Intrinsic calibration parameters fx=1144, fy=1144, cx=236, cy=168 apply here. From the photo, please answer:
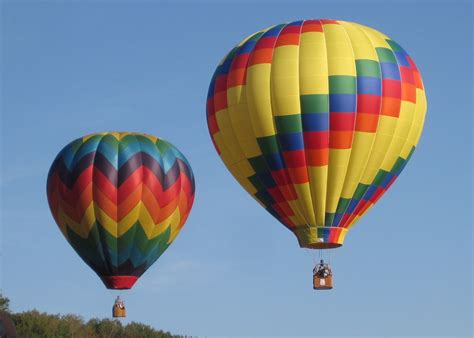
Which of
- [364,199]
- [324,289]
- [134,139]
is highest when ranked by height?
[134,139]

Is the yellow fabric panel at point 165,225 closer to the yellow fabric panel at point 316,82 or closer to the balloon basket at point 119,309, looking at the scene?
the balloon basket at point 119,309

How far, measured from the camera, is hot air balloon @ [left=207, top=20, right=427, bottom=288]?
31.6 meters

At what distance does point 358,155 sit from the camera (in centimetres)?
3186

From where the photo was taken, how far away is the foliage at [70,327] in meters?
65.7

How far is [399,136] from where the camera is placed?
32.4 meters

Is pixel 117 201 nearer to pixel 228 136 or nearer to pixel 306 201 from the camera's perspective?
pixel 228 136

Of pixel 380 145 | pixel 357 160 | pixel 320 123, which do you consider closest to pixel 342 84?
pixel 320 123

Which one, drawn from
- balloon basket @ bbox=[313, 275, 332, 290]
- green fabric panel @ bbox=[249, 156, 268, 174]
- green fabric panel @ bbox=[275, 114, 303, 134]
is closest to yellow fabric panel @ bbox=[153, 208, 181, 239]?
green fabric panel @ bbox=[249, 156, 268, 174]

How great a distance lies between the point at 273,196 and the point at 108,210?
6588 millimetres

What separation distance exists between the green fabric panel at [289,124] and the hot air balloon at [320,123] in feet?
0.09

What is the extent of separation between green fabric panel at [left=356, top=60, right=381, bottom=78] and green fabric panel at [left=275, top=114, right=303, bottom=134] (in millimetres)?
2157

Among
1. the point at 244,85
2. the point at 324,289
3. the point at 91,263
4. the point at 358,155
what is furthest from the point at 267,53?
the point at 91,263

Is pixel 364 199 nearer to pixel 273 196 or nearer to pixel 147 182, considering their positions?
pixel 273 196

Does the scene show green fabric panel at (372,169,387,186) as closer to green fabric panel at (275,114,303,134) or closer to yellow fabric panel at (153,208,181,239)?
green fabric panel at (275,114,303,134)
